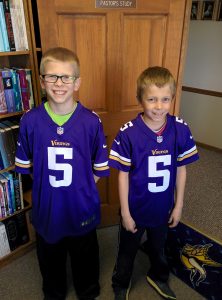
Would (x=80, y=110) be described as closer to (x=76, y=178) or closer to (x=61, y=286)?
(x=76, y=178)

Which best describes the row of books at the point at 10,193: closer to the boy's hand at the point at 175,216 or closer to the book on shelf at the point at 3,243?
the book on shelf at the point at 3,243

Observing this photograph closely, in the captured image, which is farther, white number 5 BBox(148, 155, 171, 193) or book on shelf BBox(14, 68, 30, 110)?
book on shelf BBox(14, 68, 30, 110)

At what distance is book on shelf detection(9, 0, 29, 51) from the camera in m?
1.36

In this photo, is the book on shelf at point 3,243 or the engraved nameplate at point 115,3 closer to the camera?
the engraved nameplate at point 115,3

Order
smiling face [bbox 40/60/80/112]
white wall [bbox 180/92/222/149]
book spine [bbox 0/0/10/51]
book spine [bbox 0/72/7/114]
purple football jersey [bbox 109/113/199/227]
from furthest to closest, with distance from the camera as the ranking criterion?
white wall [bbox 180/92/222/149] < book spine [bbox 0/72/7/114] < book spine [bbox 0/0/10/51] < purple football jersey [bbox 109/113/199/227] < smiling face [bbox 40/60/80/112]

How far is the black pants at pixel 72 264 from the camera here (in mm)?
1398

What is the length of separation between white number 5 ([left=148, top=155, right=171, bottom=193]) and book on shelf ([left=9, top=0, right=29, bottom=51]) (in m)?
0.90

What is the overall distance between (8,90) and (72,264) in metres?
1.01

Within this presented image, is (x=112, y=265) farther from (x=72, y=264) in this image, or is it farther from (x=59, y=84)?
(x=59, y=84)

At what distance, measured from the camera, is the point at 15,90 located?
4.91ft

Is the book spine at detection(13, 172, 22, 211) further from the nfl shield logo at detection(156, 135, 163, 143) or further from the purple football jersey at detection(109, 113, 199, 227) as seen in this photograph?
the nfl shield logo at detection(156, 135, 163, 143)

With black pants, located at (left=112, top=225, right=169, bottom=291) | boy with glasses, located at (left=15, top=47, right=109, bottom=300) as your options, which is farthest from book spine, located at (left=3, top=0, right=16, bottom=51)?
Answer: black pants, located at (left=112, top=225, right=169, bottom=291)

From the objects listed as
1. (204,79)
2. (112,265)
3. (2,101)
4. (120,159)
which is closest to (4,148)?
(2,101)

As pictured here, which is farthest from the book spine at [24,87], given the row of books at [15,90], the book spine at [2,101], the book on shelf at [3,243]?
the book on shelf at [3,243]
